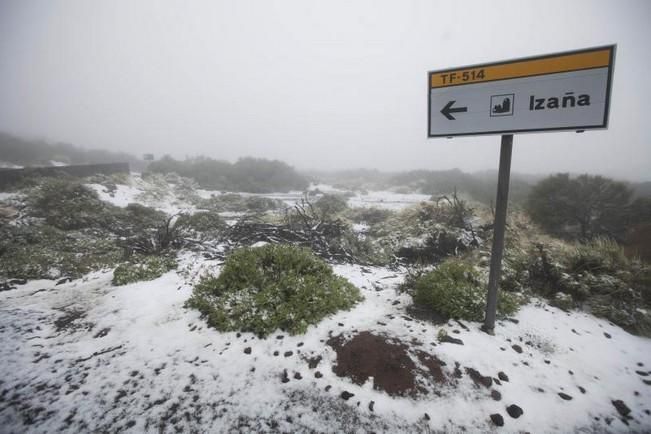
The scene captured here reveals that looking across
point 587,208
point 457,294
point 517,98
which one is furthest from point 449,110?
point 587,208

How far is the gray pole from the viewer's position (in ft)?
8.42

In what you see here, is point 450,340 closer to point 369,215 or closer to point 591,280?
point 591,280

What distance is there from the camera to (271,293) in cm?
332

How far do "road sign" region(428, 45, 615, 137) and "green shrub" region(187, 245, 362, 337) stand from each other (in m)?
2.36

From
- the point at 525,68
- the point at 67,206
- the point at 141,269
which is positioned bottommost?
the point at 141,269

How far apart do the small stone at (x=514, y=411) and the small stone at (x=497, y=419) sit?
0.11 m

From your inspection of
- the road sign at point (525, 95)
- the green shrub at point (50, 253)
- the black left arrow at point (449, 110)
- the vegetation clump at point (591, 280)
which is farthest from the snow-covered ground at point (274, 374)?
the black left arrow at point (449, 110)

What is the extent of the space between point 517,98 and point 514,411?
8.65ft

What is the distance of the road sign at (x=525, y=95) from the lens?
2053 millimetres

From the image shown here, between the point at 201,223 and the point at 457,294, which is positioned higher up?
the point at 201,223

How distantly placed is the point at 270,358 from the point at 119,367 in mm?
1466

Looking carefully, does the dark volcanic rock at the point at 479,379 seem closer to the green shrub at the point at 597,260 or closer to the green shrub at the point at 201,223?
the green shrub at the point at 597,260

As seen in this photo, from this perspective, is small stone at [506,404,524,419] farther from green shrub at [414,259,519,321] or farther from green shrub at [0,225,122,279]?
green shrub at [0,225,122,279]

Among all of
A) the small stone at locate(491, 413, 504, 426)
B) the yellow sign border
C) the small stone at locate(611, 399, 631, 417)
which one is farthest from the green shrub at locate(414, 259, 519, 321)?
the yellow sign border
